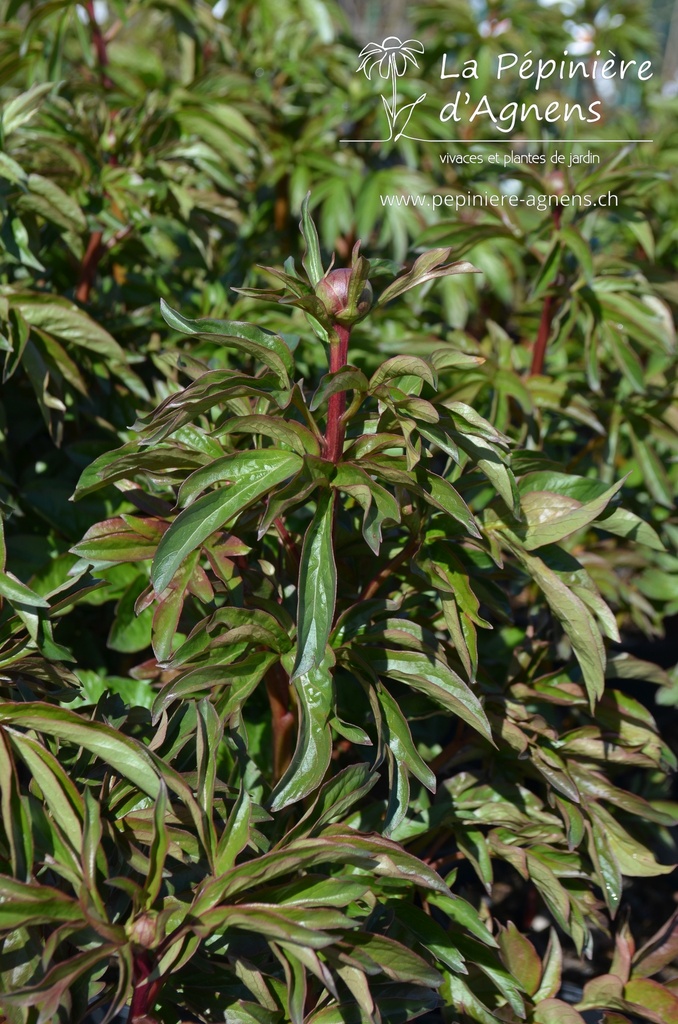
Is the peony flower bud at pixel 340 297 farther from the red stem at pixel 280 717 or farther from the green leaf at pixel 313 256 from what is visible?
the red stem at pixel 280 717

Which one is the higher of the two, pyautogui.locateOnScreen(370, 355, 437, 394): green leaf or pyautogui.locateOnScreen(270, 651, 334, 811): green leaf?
pyautogui.locateOnScreen(370, 355, 437, 394): green leaf

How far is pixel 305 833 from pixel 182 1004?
0.26 meters

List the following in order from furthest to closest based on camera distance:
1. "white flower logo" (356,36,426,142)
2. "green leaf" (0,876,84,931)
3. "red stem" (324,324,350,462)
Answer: "white flower logo" (356,36,426,142), "red stem" (324,324,350,462), "green leaf" (0,876,84,931)

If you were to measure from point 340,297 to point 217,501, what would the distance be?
0.27m

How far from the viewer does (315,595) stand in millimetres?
951

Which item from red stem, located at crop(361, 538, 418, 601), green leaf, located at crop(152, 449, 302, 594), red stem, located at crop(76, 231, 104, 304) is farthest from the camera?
red stem, located at crop(76, 231, 104, 304)

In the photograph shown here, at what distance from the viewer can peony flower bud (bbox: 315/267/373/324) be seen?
40.4 inches

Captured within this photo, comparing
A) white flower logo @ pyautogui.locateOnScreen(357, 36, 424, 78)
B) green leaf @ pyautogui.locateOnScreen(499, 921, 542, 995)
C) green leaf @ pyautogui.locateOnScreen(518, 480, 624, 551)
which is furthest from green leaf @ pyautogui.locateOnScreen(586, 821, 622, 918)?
white flower logo @ pyautogui.locateOnScreen(357, 36, 424, 78)

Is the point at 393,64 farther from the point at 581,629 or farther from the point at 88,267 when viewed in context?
the point at 581,629

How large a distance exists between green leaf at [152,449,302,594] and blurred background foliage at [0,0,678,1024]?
18cm

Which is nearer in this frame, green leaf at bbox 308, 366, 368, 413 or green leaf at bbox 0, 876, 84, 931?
green leaf at bbox 0, 876, 84, 931

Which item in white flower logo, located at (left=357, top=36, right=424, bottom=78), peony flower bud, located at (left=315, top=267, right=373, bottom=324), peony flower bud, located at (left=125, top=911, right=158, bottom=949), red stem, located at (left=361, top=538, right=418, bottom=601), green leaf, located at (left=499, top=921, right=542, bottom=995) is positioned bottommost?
green leaf, located at (left=499, top=921, right=542, bottom=995)

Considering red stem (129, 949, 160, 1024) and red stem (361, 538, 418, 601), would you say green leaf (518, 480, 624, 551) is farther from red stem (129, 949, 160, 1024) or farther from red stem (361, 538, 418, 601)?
red stem (129, 949, 160, 1024)

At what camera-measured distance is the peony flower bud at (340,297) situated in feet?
3.36
